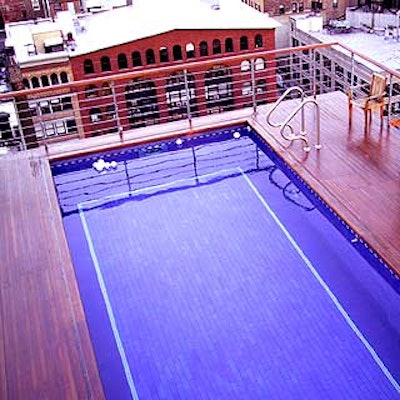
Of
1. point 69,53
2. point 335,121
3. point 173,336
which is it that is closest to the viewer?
point 173,336

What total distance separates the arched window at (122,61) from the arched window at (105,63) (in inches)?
16.1

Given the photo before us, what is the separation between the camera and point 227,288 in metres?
3.21

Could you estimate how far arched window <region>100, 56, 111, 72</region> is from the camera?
76.7 feet

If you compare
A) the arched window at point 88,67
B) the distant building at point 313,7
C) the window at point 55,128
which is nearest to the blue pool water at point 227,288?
the window at point 55,128

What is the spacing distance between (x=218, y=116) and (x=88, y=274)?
219 cm

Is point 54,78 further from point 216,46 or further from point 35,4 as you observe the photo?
point 35,4

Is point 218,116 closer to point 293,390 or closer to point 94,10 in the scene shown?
point 293,390

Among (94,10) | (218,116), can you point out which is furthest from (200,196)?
(94,10)

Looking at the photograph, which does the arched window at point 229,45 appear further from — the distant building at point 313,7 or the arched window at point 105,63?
the distant building at point 313,7

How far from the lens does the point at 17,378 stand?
253 cm

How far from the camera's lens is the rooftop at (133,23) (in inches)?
907

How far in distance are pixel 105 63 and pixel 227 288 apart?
21.5 metres

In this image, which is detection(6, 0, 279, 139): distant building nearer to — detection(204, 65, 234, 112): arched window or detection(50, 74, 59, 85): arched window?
detection(50, 74, 59, 85): arched window

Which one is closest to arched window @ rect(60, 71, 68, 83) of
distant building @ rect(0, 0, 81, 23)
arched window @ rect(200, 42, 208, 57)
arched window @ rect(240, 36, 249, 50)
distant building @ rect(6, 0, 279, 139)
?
distant building @ rect(6, 0, 279, 139)
